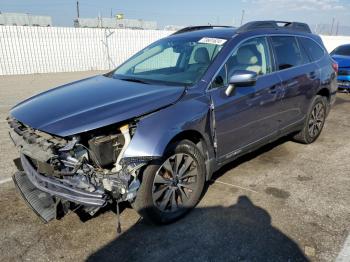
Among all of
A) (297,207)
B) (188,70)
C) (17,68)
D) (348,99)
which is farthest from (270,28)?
(17,68)

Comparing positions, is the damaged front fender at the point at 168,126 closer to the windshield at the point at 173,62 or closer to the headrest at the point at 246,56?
the windshield at the point at 173,62

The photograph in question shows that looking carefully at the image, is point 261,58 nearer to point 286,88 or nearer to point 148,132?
point 286,88

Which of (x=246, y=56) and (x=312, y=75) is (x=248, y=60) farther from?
(x=312, y=75)

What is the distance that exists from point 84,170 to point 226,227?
1.49m

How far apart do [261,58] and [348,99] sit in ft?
23.5

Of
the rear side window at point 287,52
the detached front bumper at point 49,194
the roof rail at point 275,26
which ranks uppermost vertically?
the roof rail at point 275,26

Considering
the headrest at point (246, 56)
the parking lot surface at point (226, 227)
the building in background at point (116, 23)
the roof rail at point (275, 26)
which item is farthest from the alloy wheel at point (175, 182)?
the building in background at point (116, 23)

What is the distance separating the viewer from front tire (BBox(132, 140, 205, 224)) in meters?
3.04

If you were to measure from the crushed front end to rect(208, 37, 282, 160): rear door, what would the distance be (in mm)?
1129

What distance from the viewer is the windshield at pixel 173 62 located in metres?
3.75

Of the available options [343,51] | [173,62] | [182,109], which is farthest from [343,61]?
[182,109]

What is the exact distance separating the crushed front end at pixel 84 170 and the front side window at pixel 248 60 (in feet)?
4.34

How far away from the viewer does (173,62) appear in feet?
14.0

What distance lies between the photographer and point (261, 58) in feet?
14.0
